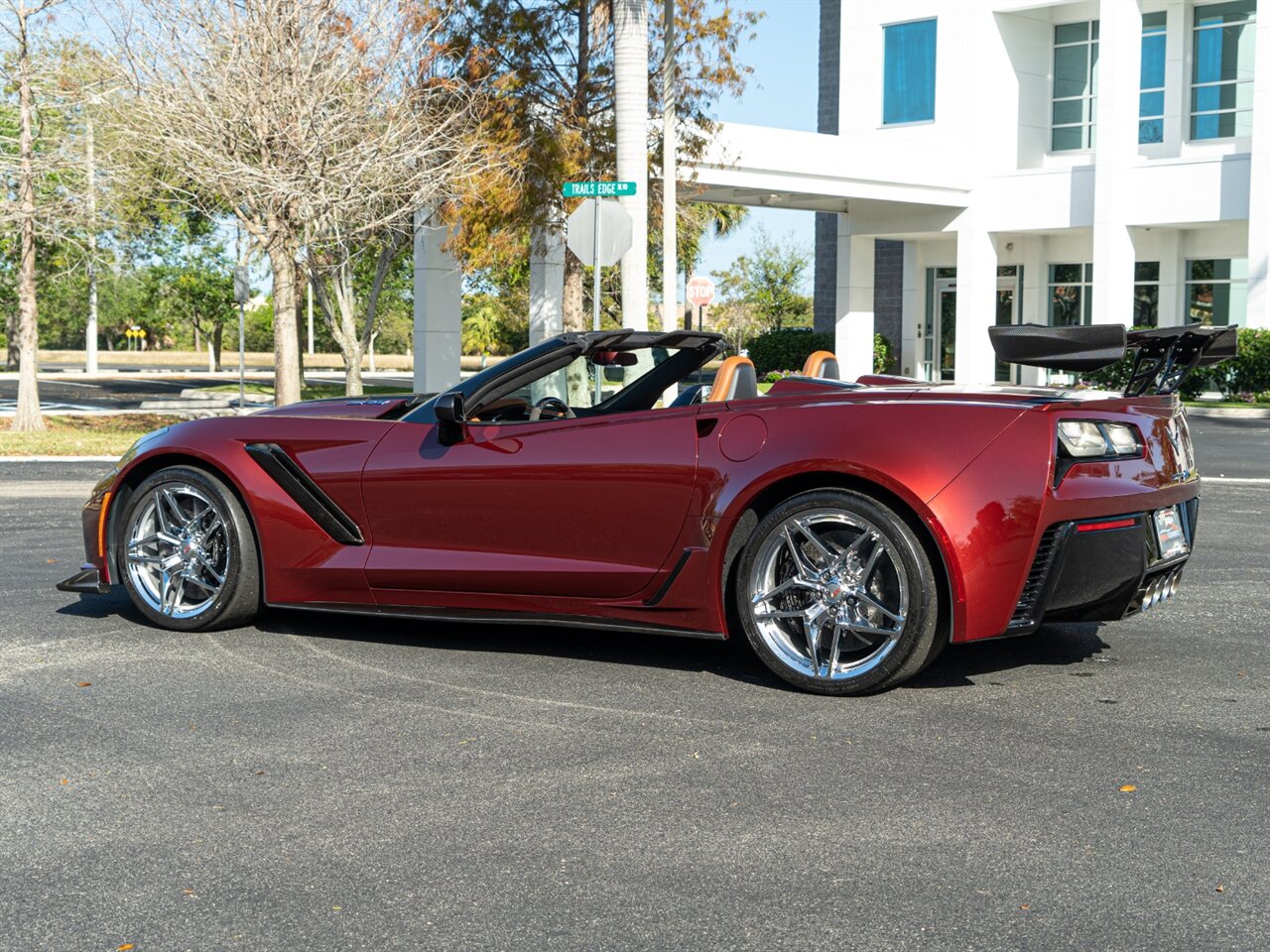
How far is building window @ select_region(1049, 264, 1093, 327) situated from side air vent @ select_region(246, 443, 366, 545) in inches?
1241

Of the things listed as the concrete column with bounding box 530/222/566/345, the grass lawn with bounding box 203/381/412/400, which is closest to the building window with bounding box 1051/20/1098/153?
the concrete column with bounding box 530/222/566/345

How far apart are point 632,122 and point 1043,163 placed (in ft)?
69.0

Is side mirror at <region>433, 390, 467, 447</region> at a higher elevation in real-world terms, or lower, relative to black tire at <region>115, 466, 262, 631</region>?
higher

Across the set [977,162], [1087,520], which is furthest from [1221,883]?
[977,162]

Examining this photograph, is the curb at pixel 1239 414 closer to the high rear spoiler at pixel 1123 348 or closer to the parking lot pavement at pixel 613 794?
the parking lot pavement at pixel 613 794

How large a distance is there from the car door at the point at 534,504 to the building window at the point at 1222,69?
30891mm

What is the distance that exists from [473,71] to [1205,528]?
1462cm

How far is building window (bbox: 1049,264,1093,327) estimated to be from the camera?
118 ft

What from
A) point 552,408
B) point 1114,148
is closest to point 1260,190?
point 1114,148

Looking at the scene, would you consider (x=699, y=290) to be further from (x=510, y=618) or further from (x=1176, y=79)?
(x=510, y=618)

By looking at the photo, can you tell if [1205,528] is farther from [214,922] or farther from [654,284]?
[654,284]

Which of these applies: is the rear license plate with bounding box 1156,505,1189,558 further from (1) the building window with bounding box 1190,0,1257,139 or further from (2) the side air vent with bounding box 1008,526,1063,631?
(1) the building window with bounding box 1190,0,1257,139

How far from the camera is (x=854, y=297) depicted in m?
36.2

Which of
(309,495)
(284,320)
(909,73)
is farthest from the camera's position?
(909,73)
